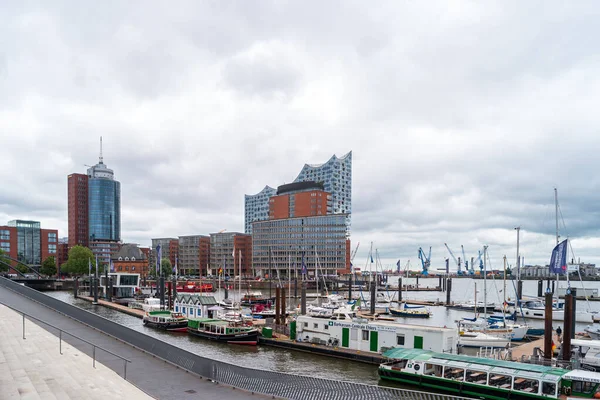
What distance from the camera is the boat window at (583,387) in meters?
23.5

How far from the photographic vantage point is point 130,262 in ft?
588

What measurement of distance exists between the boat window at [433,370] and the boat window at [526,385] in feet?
15.9

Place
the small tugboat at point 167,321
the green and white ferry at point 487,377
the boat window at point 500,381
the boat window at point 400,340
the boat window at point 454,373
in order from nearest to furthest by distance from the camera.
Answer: the green and white ferry at point 487,377 < the boat window at point 500,381 < the boat window at point 454,373 < the boat window at point 400,340 < the small tugboat at point 167,321

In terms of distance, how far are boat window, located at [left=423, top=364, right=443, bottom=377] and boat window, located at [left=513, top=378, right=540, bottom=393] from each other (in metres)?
4.86

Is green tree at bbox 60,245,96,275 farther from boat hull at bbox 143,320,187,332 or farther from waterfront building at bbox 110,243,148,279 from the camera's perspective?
boat hull at bbox 143,320,187,332

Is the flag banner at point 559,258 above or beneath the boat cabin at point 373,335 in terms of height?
above

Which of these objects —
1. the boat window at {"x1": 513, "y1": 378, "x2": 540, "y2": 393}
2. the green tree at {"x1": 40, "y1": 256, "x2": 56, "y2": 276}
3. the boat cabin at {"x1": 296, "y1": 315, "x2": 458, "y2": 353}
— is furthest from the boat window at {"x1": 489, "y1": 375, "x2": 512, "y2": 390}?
the green tree at {"x1": 40, "y1": 256, "x2": 56, "y2": 276}

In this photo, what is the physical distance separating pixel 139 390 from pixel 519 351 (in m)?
34.0

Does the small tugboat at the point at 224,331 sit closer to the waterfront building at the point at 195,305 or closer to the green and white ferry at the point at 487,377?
the waterfront building at the point at 195,305

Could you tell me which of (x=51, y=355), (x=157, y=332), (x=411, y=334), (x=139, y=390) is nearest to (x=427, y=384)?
(x=411, y=334)

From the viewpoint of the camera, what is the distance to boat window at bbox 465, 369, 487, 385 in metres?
27.3

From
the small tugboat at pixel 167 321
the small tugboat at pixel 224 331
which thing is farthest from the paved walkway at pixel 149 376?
the small tugboat at pixel 167 321

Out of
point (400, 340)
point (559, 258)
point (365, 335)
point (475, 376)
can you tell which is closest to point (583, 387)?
point (475, 376)

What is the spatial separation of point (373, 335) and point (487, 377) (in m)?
14.2
